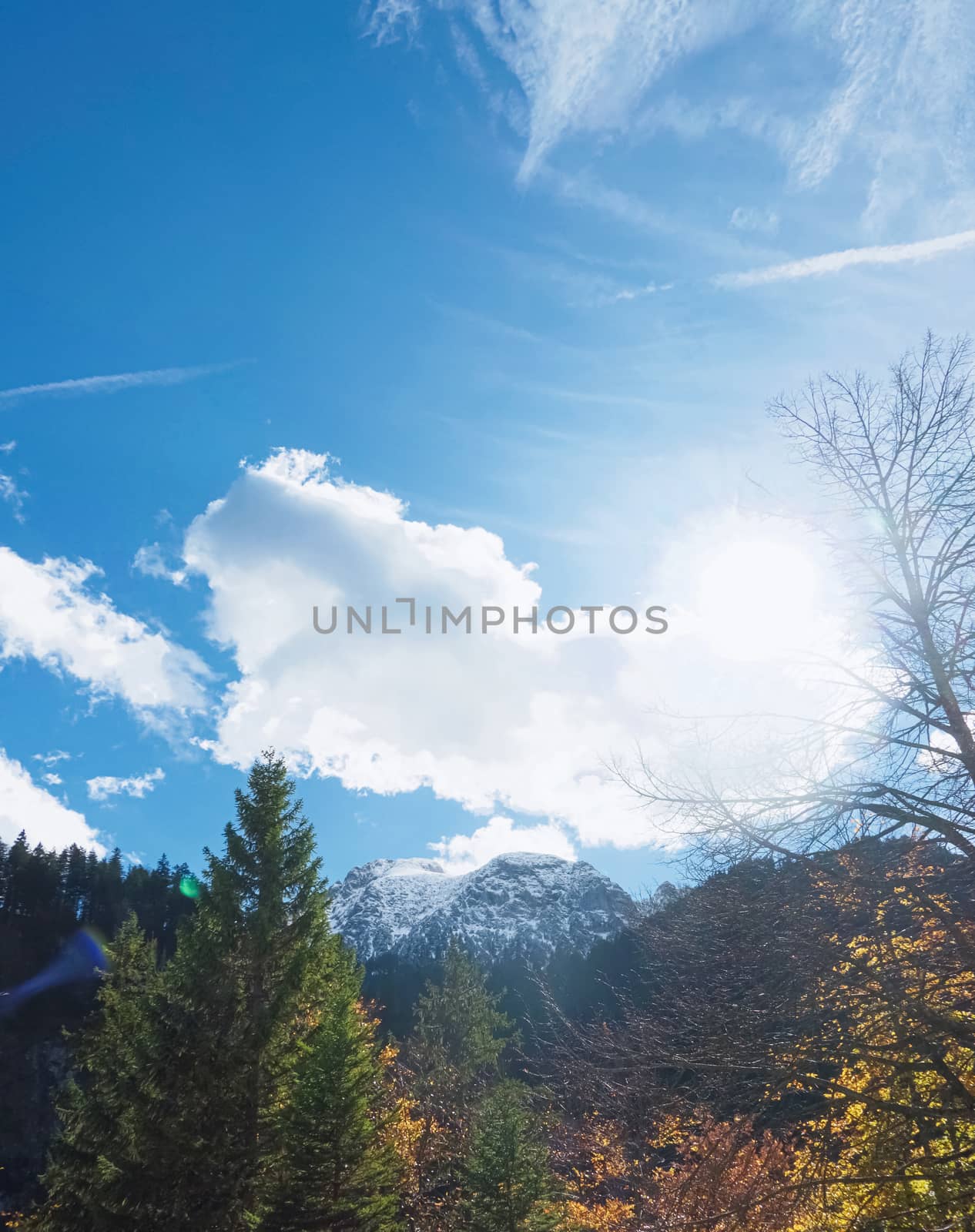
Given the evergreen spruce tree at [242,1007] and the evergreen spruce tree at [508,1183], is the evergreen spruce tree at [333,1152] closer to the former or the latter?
the evergreen spruce tree at [242,1007]

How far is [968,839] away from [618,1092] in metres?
3.72

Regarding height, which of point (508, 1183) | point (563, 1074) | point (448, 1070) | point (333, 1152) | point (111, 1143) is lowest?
point (508, 1183)

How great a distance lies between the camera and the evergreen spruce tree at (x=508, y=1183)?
54.2 ft

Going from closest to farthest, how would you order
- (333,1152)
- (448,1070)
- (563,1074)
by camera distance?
1. (563,1074)
2. (333,1152)
3. (448,1070)

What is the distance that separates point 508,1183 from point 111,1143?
9.69m

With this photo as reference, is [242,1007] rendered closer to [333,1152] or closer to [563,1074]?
[333,1152]

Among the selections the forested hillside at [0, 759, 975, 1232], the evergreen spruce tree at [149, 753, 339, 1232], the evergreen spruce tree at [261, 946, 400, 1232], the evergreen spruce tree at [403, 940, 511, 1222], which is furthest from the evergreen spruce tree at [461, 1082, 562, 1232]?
the evergreen spruce tree at [149, 753, 339, 1232]

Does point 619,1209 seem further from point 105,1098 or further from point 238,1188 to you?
point 105,1098

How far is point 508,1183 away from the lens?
55.2ft

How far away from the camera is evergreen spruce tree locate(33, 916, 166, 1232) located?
13.3 m

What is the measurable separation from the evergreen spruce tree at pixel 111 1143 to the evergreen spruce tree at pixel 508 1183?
7.92m

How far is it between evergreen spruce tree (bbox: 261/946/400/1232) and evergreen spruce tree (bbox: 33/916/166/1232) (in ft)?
8.32

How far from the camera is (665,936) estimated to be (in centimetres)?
612

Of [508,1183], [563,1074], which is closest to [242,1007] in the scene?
[508,1183]
